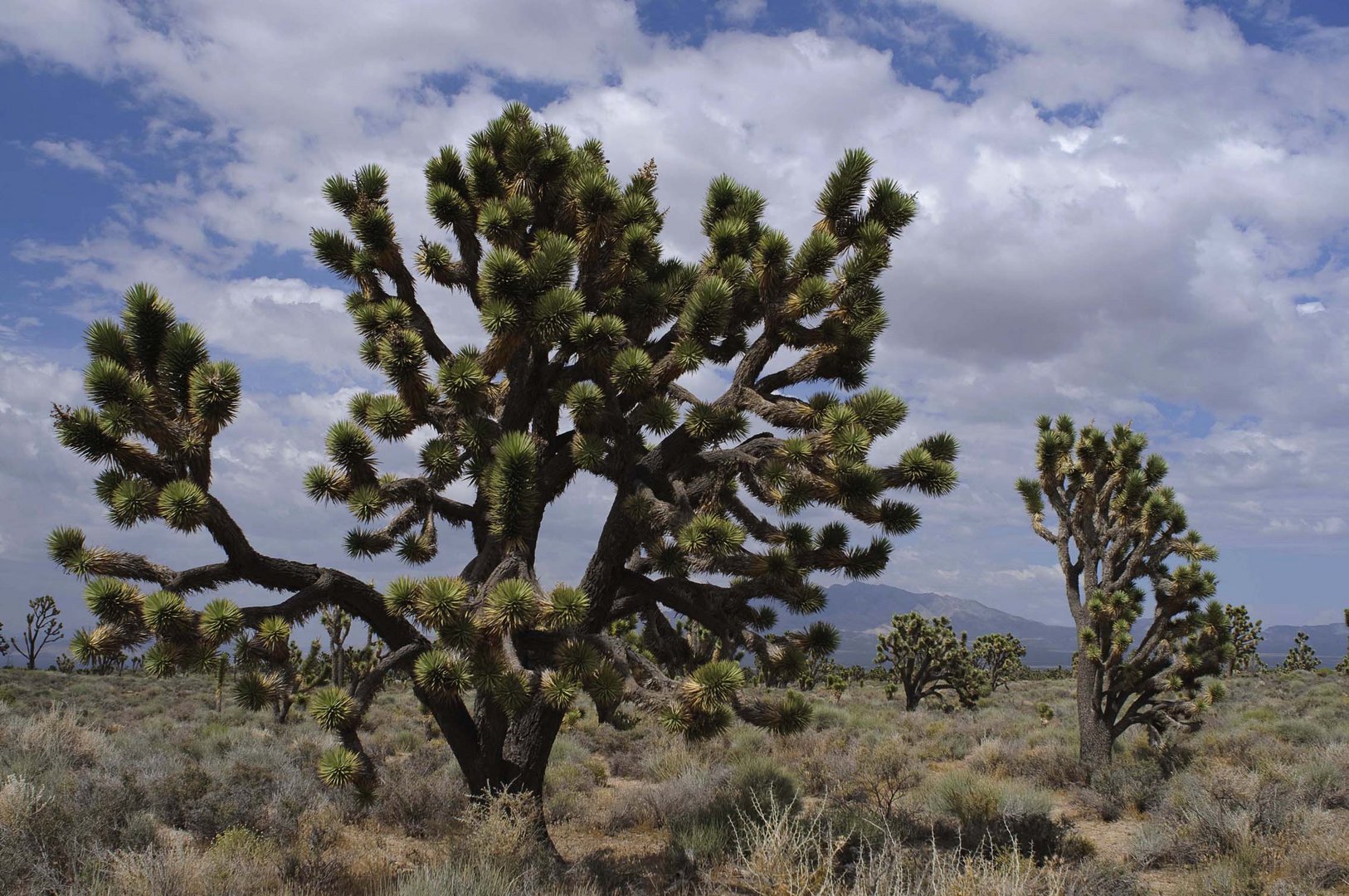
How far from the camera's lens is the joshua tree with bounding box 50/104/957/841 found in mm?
6148

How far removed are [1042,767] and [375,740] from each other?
13050mm

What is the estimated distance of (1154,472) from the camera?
14.1 meters

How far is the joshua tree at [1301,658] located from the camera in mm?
49250

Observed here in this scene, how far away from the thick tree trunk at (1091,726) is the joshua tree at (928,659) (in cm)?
1378

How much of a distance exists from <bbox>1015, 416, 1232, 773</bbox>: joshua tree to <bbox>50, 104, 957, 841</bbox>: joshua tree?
826cm

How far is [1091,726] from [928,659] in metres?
14.3

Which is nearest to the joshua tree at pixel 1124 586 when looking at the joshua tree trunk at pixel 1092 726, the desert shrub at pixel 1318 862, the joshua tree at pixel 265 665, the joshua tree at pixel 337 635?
the joshua tree trunk at pixel 1092 726

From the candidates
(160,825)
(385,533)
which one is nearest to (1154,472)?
(385,533)

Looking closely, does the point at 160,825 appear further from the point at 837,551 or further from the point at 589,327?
the point at 837,551

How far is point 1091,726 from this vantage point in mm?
14172

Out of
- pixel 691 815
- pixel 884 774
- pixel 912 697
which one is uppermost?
pixel 691 815

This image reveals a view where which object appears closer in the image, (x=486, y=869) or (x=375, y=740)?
(x=486, y=869)

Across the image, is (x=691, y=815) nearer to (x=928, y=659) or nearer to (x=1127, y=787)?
(x=1127, y=787)

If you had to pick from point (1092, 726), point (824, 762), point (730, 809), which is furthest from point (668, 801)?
point (1092, 726)
